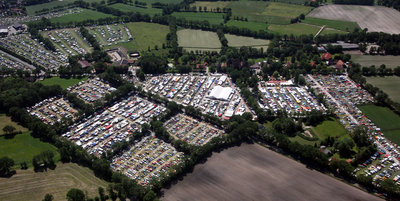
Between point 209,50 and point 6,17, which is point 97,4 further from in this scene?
point 209,50

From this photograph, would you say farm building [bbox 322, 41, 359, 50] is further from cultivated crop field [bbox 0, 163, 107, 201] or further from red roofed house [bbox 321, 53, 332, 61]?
cultivated crop field [bbox 0, 163, 107, 201]

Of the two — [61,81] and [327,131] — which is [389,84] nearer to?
[327,131]

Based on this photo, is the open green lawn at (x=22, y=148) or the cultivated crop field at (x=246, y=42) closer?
the open green lawn at (x=22, y=148)

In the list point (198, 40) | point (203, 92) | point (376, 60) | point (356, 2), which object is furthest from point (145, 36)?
point (356, 2)

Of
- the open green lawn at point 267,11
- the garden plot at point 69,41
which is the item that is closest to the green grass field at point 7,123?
the garden plot at point 69,41

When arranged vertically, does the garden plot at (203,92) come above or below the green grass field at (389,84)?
below

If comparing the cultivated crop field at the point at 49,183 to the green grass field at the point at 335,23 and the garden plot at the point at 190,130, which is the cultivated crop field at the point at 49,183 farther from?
the green grass field at the point at 335,23
